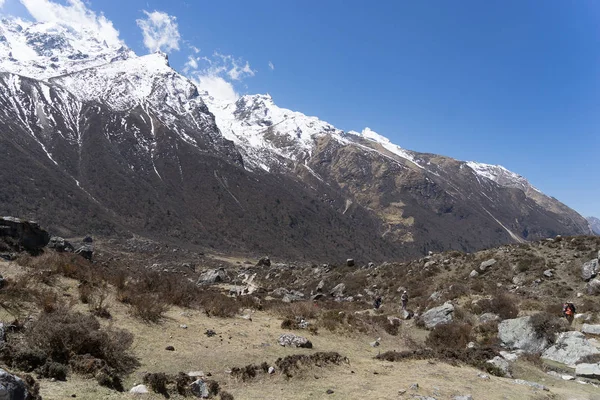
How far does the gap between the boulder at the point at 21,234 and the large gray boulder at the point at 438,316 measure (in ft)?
68.9

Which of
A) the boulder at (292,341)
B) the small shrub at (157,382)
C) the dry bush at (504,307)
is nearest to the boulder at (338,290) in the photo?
the dry bush at (504,307)

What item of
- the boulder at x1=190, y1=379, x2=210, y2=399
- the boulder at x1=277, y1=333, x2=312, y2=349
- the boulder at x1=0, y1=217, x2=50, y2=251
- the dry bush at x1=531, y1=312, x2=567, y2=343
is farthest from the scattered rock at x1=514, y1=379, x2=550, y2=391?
the boulder at x1=0, y1=217, x2=50, y2=251

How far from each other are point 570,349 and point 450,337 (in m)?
4.38

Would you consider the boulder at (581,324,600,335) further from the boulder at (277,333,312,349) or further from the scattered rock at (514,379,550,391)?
the boulder at (277,333,312,349)

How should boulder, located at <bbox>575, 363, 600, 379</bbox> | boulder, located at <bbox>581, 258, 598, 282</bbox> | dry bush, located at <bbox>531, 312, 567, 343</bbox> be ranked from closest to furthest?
boulder, located at <bbox>575, 363, 600, 379</bbox> → dry bush, located at <bbox>531, 312, 567, 343</bbox> → boulder, located at <bbox>581, 258, 598, 282</bbox>

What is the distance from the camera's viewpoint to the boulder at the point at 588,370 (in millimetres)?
12508

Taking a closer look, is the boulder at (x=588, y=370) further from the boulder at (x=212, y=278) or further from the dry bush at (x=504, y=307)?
the boulder at (x=212, y=278)

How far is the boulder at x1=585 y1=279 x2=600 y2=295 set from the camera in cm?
2350

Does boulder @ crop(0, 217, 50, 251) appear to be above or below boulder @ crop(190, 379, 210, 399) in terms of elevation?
above

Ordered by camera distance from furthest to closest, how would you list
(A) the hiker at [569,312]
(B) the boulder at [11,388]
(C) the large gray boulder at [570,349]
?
(A) the hiker at [569,312] < (C) the large gray boulder at [570,349] < (B) the boulder at [11,388]

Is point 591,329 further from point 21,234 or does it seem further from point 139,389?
point 21,234

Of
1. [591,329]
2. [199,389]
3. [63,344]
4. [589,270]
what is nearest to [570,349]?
[591,329]

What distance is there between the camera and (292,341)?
13.2 m

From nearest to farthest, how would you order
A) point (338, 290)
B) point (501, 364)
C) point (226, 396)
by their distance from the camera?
1. point (226, 396)
2. point (501, 364)
3. point (338, 290)
